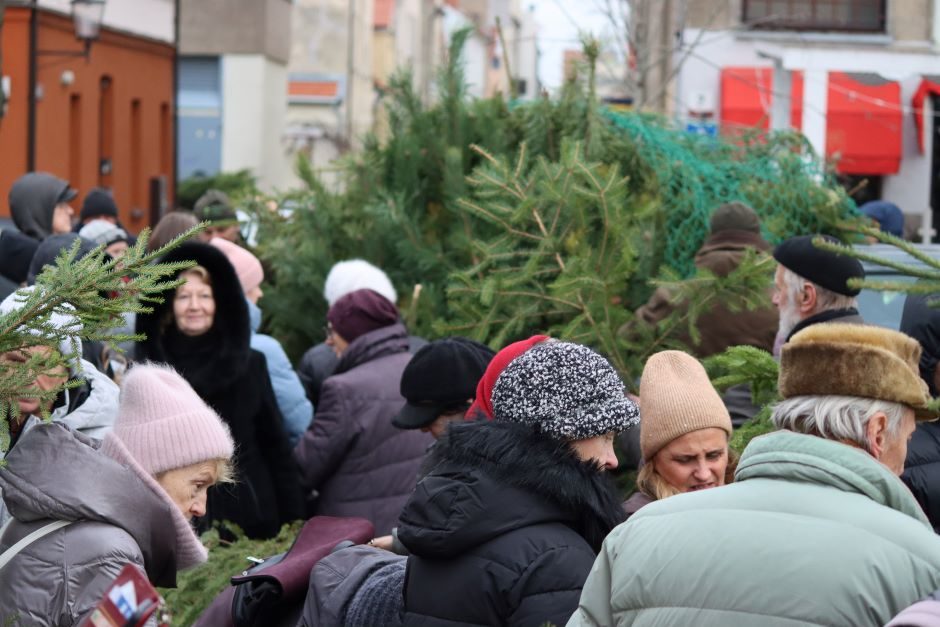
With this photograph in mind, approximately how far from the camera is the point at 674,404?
15.0 feet

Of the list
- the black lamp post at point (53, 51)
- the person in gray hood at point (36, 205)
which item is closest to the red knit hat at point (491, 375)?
the person in gray hood at point (36, 205)

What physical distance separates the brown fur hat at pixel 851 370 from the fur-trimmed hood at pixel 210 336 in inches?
140

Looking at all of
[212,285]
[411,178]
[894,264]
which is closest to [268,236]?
[411,178]

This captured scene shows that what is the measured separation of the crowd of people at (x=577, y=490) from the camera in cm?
298

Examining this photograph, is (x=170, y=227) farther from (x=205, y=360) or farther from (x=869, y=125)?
(x=869, y=125)

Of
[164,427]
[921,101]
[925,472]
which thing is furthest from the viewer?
[921,101]

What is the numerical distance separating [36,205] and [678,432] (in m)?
5.83

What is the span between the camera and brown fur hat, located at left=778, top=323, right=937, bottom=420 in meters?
3.41

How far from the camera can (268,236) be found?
1063cm

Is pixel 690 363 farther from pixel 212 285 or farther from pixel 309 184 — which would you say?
pixel 309 184

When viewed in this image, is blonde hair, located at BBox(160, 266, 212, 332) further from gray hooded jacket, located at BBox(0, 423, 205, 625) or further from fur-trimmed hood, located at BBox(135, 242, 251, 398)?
gray hooded jacket, located at BBox(0, 423, 205, 625)

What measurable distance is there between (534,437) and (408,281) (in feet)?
17.7

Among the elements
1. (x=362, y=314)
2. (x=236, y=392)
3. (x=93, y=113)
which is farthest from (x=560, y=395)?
(x=93, y=113)

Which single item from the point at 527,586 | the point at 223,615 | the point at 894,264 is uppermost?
the point at 894,264
